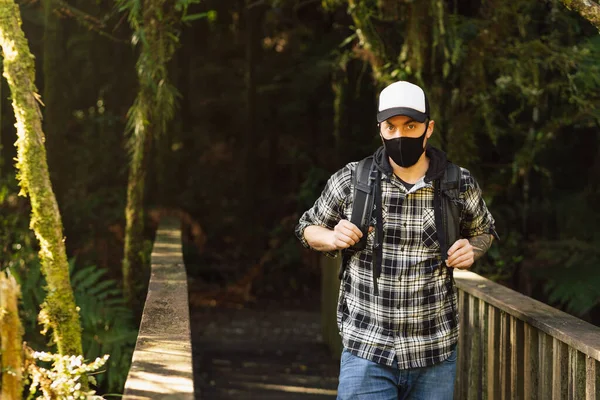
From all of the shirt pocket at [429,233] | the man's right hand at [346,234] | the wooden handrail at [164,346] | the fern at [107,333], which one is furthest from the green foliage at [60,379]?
the fern at [107,333]

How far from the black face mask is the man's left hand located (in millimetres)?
402

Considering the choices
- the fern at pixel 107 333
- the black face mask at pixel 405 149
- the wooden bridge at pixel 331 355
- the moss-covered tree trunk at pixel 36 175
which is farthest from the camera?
the fern at pixel 107 333

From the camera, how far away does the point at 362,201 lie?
352 cm

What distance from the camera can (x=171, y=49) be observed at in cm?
735

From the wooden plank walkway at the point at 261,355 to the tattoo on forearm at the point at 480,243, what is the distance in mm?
3561

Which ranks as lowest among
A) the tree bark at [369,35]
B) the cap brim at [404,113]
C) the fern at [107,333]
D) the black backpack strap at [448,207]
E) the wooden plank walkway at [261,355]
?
the wooden plank walkway at [261,355]

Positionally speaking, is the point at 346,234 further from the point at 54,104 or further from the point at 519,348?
the point at 54,104

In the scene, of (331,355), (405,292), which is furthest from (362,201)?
(331,355)

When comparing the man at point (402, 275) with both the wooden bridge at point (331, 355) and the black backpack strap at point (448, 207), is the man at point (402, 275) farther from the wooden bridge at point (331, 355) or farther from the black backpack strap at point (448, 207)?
the wooden bridge at point (331, 355)

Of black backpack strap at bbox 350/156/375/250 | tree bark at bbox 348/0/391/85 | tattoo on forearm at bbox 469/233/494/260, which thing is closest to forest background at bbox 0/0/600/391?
tree bark at bbox 348/0/391/85

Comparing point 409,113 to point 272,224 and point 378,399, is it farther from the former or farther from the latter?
point 272,224

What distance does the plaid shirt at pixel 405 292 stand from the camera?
3.46m

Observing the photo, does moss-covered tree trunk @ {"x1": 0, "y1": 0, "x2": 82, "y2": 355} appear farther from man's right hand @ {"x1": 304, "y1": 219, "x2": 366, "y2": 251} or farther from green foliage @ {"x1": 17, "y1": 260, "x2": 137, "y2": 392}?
green foliage @ {"x1": 17, "y1": 260, "x2": 137, "y2": 392}

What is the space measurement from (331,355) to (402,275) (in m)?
5.16
